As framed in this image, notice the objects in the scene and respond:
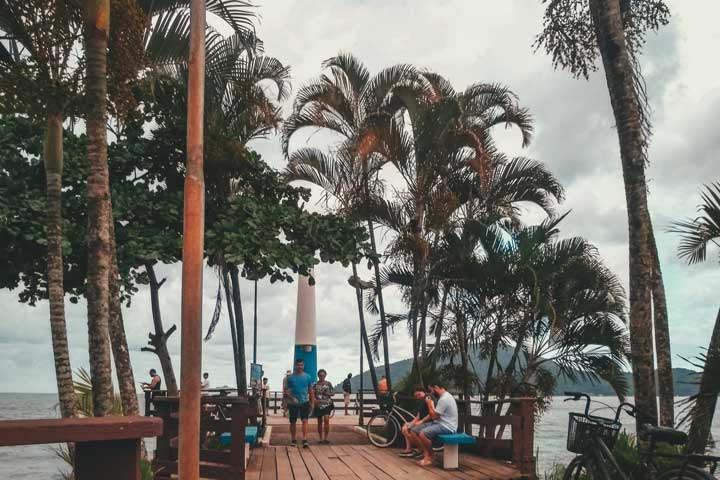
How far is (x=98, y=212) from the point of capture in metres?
9.62

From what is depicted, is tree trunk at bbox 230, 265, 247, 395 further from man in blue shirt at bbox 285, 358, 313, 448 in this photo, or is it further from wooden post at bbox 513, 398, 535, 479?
wooden post at bbox 513, 398, 535, 479

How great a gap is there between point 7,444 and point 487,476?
849 cm

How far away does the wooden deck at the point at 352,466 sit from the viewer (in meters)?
→ 10.5

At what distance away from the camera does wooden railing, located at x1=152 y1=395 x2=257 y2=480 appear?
380 inches

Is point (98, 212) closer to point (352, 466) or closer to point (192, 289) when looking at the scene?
point (192, 289)

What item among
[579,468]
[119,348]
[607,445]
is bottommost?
[579,468]

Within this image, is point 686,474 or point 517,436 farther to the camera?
point 517,436

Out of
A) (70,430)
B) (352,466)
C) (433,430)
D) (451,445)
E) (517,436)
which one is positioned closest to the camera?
(70,430)

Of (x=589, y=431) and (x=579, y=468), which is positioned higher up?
(x=589, y=431)

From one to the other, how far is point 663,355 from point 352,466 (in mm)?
4794

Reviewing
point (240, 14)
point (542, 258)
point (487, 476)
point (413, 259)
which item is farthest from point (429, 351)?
point (240, 14)

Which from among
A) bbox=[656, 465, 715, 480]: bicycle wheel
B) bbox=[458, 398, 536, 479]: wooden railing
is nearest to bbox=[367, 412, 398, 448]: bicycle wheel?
bbox=[458, 398, 536, 479]: wooden railing

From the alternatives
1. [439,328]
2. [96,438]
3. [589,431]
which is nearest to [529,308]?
[439,328]

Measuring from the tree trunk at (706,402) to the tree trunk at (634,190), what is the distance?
60cm
